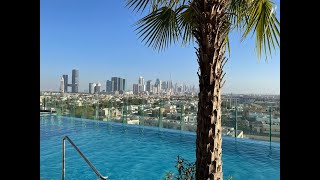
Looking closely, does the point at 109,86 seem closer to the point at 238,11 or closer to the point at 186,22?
the point at 186,22

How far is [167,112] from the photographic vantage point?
1312cm

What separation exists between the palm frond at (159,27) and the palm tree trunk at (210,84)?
90 cm

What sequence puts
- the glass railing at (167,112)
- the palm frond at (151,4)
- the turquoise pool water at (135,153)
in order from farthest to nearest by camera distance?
1. the glass railing at (167,112)
2. the turquoise pool water at (135,153)
3. the palm frond at (151,4)

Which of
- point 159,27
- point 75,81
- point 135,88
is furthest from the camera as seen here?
point 75,81

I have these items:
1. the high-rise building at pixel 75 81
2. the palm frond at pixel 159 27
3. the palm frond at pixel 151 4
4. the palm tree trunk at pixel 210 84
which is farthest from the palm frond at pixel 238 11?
the high-rise building at pixel 75 81

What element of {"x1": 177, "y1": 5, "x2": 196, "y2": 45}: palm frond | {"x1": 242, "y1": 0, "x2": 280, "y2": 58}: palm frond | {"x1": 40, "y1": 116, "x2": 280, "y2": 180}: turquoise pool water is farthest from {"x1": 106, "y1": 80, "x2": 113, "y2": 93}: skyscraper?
{"x1": 242, "y1": 0, "x2": 280, "y2": 58}: palm frond

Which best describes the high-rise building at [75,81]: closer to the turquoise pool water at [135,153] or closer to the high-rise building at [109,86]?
the high-rise building at [109,86]

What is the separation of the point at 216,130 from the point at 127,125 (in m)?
12.0

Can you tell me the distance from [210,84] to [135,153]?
7.65 metres

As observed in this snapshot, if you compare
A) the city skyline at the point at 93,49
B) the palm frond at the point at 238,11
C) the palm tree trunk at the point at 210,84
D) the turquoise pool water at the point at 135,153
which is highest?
the city skyline at the point at 93,49

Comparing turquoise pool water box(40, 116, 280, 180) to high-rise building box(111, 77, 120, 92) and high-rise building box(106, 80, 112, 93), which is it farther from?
high-rise building box(106, 80, 112, 93)

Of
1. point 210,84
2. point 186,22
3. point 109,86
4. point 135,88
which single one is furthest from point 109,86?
point 210,84

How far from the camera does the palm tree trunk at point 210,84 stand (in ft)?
9.58
